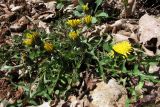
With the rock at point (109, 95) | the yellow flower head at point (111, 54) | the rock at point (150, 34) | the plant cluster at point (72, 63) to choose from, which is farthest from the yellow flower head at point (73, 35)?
the rock at point (150, 34)

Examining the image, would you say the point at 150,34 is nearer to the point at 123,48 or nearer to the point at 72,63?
the point at 123,48

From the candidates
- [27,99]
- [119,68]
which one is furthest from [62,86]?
[119,68]

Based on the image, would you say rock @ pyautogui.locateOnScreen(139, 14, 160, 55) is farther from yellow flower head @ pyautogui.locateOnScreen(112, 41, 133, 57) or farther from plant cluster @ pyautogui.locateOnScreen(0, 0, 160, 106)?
yellow flower head @ pyautogui.locateOnScreen(112, 41, 133, 57)

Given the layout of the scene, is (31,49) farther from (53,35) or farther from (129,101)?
(129,101)

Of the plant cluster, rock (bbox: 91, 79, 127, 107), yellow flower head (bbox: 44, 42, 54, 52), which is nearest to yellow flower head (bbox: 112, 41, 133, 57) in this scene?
the plant cluster

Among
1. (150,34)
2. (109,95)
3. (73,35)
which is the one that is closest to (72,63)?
(73,35)

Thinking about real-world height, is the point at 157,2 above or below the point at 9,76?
above

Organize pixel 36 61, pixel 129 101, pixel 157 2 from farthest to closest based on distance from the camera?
pixel 157 2 < pixel 36 61 < pixel 129 101

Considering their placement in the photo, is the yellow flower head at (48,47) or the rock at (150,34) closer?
the yellow flower head at (48,47)

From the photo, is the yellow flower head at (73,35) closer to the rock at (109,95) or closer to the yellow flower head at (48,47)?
the yellow flower head at (48,47)
